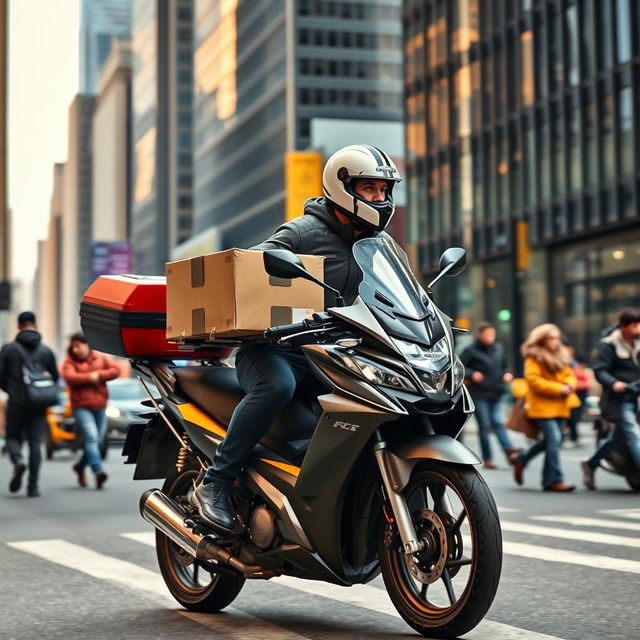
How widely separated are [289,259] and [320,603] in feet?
6.43

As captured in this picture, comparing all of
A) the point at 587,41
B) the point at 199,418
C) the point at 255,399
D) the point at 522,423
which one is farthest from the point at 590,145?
the point at 255,399

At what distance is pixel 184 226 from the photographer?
147125 millimetres

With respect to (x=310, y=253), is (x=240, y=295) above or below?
below

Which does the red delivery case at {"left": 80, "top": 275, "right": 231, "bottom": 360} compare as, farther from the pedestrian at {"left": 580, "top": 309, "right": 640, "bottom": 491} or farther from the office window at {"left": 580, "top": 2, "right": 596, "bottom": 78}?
the office window at {"left": 580, "top": 2, "right": 596, "bottom": 78}

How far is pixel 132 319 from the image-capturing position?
618cm

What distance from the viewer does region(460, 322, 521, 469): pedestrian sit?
16422 mm

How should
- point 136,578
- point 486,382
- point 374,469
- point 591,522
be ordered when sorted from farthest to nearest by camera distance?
point 486,382 → point 591,522 → point 136,578 → point 374,469

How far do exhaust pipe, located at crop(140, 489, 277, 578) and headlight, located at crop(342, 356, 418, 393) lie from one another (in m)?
1.07

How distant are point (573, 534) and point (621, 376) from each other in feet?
12.0

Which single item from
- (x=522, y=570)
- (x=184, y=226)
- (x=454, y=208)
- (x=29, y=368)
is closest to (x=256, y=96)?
(x=184, y=226)

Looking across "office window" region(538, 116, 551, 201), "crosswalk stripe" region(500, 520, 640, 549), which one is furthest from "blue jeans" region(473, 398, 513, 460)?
"office window" region(538, 116, 551, 201)

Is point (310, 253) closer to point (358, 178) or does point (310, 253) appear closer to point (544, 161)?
point (358, 178)

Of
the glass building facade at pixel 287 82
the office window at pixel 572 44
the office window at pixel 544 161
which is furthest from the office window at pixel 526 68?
the glass building facade at pixel 287 82

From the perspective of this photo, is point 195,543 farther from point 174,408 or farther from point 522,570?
point 522,570
